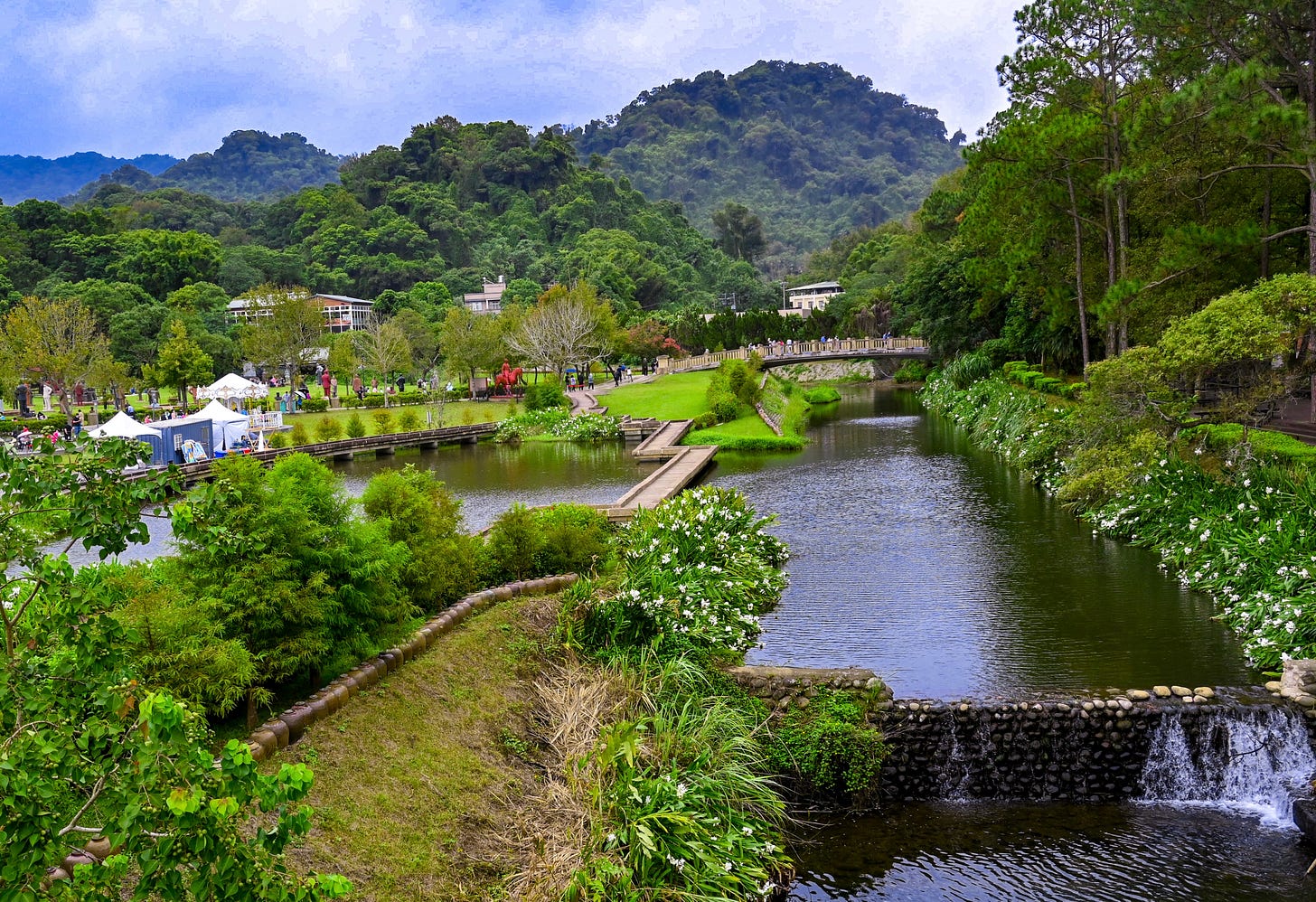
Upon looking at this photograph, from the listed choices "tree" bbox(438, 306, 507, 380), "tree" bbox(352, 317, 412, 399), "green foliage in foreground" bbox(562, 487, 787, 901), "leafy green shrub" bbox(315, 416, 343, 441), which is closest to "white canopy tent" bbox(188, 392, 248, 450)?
"leafy green shrub" bbox(315, 416, 343, 441)

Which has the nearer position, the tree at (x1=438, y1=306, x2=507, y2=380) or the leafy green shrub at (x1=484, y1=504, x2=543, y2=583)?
the leafy green shrub at (x1=484, y1=504, x2=543, y2=583)

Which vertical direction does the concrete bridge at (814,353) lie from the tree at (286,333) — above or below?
below

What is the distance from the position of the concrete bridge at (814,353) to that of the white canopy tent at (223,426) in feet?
90.8

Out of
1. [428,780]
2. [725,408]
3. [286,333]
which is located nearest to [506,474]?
[725,408]

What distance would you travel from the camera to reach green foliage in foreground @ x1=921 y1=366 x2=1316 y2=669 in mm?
14383

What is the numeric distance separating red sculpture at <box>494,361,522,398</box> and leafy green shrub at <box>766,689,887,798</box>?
43.8m

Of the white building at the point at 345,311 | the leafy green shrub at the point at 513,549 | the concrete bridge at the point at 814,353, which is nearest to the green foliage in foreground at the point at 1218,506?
the leafy green shrub at the point at 513,549

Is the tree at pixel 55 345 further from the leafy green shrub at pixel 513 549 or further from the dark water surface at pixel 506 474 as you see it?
the leafy green shrub at pixel 513 549

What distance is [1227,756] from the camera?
11.6 metres

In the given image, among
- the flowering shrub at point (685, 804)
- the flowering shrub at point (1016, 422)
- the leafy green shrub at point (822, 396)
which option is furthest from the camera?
the leafy green shrub at point (822, 396)

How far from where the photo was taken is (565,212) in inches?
4592

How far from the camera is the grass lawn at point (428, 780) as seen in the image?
8203 millimetres

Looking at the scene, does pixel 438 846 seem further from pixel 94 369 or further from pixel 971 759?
pixel 94 369

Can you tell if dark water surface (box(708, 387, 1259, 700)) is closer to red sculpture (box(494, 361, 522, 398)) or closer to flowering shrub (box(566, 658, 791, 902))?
flowering shrub (box(566, 658, 791, 902))
